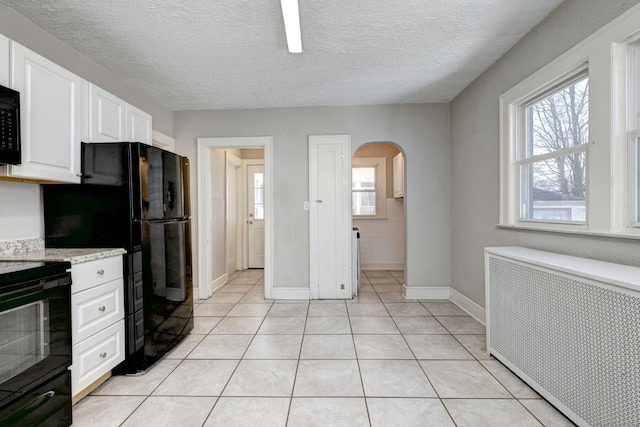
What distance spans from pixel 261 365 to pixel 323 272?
1763mm

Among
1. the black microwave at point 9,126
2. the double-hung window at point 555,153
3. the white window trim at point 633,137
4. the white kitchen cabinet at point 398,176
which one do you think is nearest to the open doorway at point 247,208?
the white kitchen cabinet at point 398,176

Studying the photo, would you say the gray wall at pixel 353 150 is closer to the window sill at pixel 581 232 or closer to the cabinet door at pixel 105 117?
the window sill at pixel 581 232

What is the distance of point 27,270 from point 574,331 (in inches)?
108

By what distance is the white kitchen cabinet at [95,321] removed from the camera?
1.70m

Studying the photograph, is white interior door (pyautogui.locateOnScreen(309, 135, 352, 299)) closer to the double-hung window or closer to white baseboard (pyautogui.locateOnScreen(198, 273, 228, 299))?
white baseboard (pyautogui.locateOnScreen(198, 273, 228, 299))

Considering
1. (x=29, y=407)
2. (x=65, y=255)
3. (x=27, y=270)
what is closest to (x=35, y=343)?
(x=29, y=407)

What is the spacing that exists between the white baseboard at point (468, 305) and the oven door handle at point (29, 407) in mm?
3375

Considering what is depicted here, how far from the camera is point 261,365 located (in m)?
2.20

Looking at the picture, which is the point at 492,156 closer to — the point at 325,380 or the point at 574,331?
the point at 574,331

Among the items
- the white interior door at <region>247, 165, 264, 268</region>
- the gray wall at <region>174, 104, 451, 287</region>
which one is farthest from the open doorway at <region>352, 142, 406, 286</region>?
the white interior door at <region>247, 165, 264, 268</region>

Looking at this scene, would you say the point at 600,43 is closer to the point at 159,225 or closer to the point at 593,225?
the point at 593,225

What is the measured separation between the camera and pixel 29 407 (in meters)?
1.36

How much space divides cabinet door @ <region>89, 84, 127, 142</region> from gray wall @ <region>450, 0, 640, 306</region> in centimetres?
333

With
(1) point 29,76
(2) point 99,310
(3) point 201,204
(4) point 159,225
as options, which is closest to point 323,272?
(3) point 201,204
